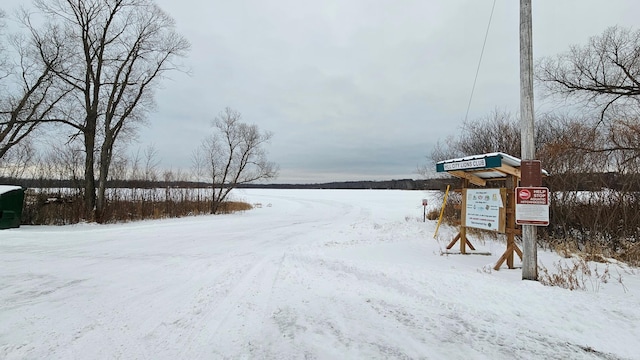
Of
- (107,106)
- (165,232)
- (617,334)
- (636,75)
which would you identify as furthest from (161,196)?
(636,75)

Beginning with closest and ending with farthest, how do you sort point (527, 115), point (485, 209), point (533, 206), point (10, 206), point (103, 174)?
1. point (533, 206)
2. point (527, 115)
3. point (485, 209)
4. point (10, 206)
5. point (103, 174)

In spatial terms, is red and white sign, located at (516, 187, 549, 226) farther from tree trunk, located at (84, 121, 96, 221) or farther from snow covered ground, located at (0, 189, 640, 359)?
tree trunk, located at (84, 121, 96, 221)

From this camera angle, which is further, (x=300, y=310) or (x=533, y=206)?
(x=533, y=206)

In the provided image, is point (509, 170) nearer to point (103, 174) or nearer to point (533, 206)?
point (533, 206)

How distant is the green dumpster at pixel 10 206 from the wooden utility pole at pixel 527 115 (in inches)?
661

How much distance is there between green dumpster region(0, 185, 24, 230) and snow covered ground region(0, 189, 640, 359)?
23.3 feet

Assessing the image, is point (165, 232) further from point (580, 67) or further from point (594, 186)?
point (580, 67)

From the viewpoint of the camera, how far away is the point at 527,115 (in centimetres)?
528

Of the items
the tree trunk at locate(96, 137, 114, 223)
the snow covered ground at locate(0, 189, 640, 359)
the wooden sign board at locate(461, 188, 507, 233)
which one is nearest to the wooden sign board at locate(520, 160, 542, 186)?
the snow covered ground at locate(0, 189, 640, 359)

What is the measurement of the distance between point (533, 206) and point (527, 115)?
1614mm

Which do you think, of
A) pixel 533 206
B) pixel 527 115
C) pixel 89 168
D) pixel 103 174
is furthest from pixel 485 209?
pixel 89 168

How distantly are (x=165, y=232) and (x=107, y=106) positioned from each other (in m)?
9.61

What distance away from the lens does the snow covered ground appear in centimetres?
300

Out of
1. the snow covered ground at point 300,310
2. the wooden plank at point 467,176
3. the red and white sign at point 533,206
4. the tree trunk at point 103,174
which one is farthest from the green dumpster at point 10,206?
the red and white sign at point 533,206
